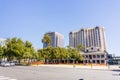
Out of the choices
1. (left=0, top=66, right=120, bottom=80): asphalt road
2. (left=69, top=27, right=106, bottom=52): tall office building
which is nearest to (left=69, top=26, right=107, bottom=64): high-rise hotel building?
(left=69, top=27, right=106, bottom=52): tall office building

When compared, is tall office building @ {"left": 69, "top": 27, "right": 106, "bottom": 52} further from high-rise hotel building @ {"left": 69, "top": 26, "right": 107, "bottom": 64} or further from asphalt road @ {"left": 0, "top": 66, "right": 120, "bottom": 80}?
asphalt road @ {"left": 0, "top": 66, "right": 120, "bottom": 80}

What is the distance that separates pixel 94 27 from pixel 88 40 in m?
14.4

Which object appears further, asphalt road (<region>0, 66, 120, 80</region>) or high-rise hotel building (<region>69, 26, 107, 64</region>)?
high-rise hotel building (<region>69, 26, 107, 64</region>)

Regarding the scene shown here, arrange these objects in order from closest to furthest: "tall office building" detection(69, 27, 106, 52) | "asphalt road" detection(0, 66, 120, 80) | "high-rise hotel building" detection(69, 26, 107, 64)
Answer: "asphalt road" detection(0, 66, 120, 80)
"high-rise hotel building" detection(69, 26, 107, 64)
"tall office building" detection(69, 27, 106, 52)

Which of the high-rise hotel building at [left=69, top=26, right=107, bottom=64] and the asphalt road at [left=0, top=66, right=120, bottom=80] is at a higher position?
the high-rise hotel building at [left=69, top=26, right=107, bottom=64]

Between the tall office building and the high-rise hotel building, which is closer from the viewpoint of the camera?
the high-rise hotel building

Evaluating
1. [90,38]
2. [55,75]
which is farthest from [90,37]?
[55,75]

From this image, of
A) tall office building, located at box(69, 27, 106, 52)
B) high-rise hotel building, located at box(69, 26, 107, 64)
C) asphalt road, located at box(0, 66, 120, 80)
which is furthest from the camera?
tall office building, located at box(69, 27, 106, 52)

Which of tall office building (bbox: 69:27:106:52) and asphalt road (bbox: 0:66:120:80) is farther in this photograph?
tall office building (bbox: 69:27:106:52)

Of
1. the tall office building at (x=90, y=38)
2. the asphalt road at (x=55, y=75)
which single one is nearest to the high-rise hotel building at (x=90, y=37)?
the tall office building at (x=90, y=38)

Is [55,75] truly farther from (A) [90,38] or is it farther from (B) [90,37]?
(A) [90,38]

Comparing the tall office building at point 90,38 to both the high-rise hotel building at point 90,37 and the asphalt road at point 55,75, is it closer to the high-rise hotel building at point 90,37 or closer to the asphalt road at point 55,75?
the high-rise hotel building at point 90,37

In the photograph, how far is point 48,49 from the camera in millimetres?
79562

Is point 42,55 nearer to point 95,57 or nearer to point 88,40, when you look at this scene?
point 95,57
